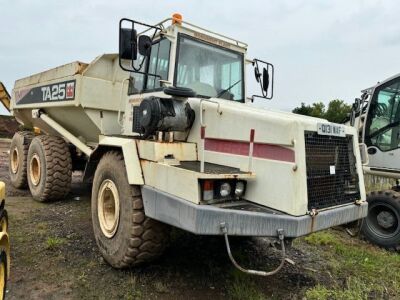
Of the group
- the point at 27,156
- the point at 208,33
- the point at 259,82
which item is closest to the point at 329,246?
the point at 259,82

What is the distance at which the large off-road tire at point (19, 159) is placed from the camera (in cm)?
769

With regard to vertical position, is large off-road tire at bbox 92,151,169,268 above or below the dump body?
below

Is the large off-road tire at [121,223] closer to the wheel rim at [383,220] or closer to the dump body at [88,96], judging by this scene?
the dump body at [88,96]

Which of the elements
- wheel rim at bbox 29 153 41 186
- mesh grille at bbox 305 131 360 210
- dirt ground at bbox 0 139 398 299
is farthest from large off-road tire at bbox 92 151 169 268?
wheel rim at bbox 29 153 41 186

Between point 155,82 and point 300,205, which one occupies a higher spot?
point 155,82

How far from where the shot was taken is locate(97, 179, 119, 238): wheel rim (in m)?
4.12

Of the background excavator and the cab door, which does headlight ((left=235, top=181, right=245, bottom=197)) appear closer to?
the background excavator

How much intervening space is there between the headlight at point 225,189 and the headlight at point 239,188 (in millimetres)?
98

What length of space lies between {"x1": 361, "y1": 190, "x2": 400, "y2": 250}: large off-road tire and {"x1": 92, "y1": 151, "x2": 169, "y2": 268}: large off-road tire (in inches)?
142

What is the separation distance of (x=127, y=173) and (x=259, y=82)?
254cm

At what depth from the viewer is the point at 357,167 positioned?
399 centimetres

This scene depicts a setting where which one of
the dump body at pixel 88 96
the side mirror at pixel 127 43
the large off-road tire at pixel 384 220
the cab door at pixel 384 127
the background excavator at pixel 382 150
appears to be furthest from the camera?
the cab door at pixel 384 127

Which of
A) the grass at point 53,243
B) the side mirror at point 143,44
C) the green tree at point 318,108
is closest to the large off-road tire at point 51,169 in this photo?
the grass at point 53,243

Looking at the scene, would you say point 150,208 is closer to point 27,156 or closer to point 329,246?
point 329,246
